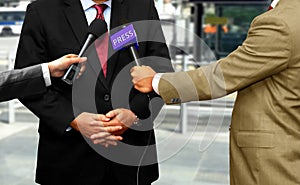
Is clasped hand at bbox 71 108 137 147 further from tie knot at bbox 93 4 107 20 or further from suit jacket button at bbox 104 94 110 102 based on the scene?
Result: tie knot at bbox 93 4 107 20

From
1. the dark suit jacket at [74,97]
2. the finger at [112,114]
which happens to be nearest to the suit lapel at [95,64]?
the dark suit jacket at [74,97]

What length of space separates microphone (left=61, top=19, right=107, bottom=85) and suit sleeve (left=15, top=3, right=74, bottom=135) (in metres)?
0.13

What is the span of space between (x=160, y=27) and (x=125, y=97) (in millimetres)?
362

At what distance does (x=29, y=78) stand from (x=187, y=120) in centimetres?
487

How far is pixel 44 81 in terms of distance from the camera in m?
2.03

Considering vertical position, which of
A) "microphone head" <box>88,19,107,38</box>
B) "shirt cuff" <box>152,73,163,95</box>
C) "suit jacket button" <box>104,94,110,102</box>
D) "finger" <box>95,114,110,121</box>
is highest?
"microphone head" <box>88,19,107,38</box>

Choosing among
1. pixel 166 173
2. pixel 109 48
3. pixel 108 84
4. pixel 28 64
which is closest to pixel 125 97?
pixel 108 84

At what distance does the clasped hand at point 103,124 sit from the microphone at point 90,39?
18 centimetres

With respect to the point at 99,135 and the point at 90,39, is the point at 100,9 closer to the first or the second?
the point at 90,39

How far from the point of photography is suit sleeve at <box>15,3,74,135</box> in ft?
6.71

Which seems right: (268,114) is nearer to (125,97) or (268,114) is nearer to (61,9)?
(125,97)

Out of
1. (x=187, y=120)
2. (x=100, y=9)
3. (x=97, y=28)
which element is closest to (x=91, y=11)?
(x=100, y=9)

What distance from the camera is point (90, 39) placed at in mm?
1996

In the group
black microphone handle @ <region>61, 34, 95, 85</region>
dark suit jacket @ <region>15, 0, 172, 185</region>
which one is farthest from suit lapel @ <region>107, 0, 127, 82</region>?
black microphone handle @ <region>61, 34, 95, 85</region>
